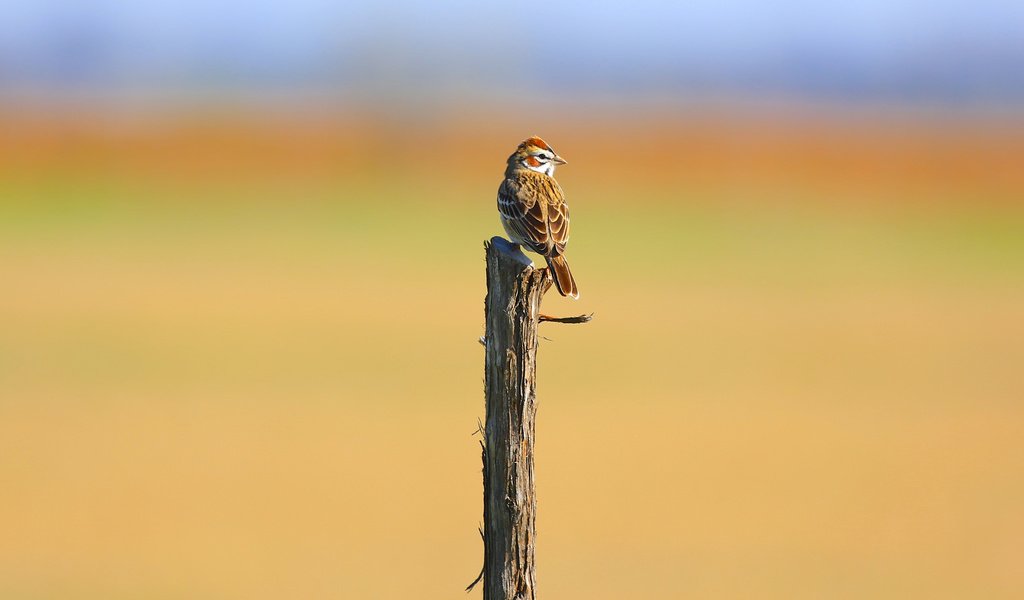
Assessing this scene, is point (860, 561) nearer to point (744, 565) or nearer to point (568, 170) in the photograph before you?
point (744, 565)

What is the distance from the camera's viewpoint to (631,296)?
3259 cm

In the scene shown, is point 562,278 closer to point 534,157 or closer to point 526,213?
point 526,213

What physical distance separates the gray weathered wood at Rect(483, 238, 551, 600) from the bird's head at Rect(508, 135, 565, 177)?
3992 mm

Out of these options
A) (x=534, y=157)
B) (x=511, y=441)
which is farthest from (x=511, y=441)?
(x=534, y=157)

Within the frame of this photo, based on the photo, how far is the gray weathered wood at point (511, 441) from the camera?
199 inches

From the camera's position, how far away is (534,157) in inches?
361

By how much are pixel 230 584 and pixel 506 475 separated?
27.8ft

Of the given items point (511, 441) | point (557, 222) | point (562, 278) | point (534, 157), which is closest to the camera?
point (511, 441)

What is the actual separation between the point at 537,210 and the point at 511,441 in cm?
278

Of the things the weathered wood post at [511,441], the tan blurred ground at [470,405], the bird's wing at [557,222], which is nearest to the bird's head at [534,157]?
the bird's wing at [557,222]

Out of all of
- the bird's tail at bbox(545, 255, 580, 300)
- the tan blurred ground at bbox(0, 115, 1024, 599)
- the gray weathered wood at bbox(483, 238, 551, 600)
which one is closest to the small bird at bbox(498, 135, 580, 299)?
the bird's tail at bbox(545, 255, 580, 300)

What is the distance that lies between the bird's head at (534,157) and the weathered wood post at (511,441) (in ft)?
13.1

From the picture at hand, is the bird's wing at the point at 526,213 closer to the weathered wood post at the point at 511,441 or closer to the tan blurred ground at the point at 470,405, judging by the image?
the weathered wood post at the point at 511,441

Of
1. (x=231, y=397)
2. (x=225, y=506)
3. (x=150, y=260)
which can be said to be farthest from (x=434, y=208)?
(x=225, y=506)
